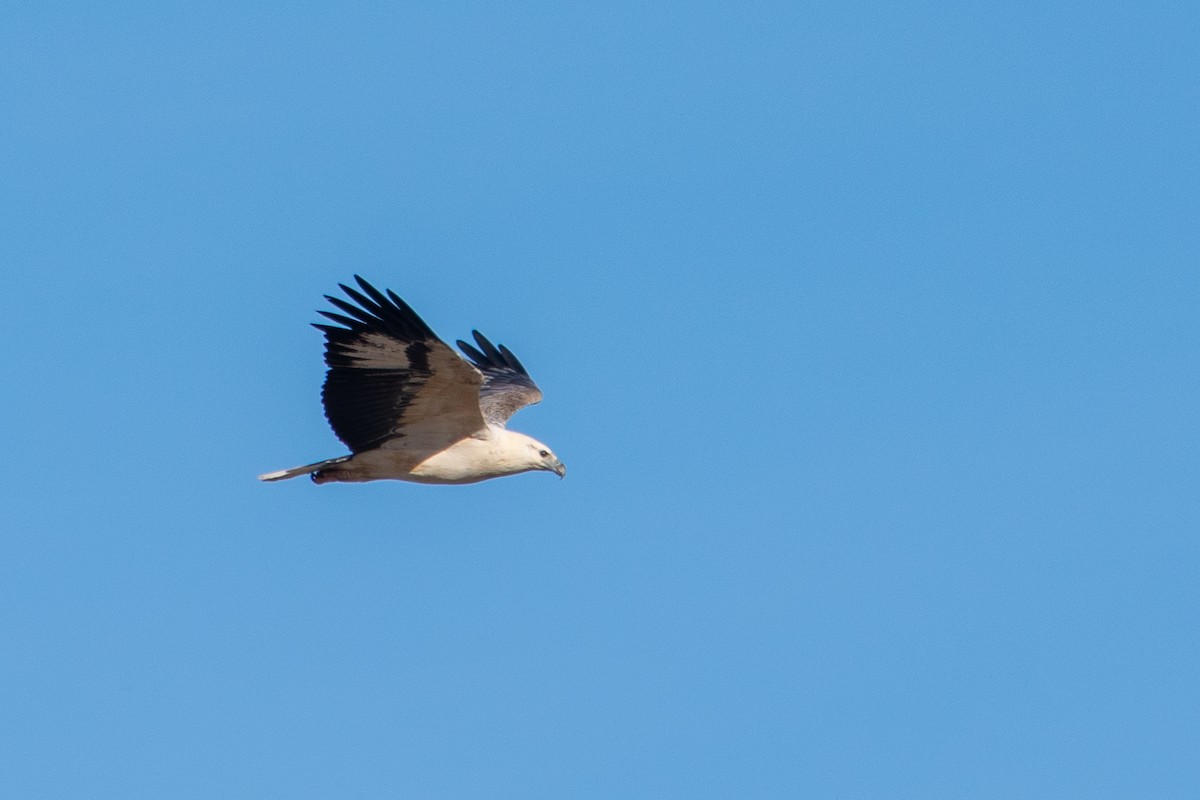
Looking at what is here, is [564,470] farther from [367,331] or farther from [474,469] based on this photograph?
[367,331]

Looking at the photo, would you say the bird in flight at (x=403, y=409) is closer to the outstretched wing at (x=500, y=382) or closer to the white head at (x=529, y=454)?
the white head at (x=529, y=454)

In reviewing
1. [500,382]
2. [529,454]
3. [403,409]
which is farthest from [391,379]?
[500,382]

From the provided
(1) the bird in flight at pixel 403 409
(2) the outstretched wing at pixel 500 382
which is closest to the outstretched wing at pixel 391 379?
(1) the bird in flight at pixel 403 409

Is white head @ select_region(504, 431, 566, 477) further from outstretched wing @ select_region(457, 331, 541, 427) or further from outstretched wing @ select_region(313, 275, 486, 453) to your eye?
outstretched wing @ select_region(457, 331, 541, 427)

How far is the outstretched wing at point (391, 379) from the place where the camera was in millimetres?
16781

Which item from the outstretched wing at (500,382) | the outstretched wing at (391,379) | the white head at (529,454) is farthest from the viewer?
the outstretched wing at (500,382)

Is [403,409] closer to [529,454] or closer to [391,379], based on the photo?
[391,379]

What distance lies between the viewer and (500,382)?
21.6m

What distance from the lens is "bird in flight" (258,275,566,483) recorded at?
55.3 feet

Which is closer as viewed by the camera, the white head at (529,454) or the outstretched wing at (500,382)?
the white head at (529,454)

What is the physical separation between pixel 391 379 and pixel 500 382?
4.47 m

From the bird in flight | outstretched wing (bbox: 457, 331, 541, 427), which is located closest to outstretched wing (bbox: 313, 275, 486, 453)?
the bird in flight

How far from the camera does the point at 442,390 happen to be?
17.3 meters

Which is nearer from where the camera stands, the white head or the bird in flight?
the bird in flight
